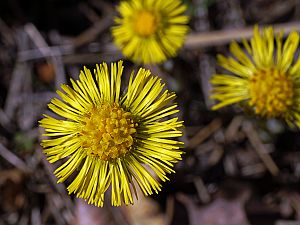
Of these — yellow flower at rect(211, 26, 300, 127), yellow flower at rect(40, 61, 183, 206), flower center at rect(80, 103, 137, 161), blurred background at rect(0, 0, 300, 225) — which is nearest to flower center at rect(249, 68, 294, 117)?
yellow flower at rect(211, 26, 300, 127)

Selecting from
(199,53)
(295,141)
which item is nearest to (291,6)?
(199,53)

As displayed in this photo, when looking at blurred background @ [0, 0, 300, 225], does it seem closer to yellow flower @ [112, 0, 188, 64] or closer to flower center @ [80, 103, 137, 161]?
yellow flower @ [112, 0, 188, 64]

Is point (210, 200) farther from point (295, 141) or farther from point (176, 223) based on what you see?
point (295, 141)

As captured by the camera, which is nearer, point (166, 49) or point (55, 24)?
point (166, 49)

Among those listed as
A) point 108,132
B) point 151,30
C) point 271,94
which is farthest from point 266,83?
point 108,132

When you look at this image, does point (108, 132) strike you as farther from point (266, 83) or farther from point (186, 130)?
point (186, 130)
